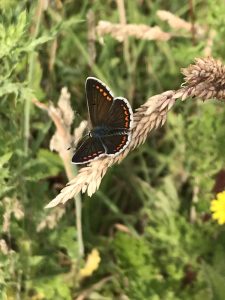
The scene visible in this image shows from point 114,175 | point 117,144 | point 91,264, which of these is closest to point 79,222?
point 91,264

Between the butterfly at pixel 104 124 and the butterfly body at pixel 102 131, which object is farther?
the butterfly body at pixel 102 131

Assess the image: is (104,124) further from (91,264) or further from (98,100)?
(91,264)

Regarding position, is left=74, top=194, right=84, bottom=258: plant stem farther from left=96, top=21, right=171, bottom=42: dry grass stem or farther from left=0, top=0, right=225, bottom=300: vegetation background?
left=96, top=21, right=171, bottom=42: dry grass stem

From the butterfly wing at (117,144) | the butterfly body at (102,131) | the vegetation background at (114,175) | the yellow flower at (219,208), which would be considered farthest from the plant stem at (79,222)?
the butterfly wing at (117,144)

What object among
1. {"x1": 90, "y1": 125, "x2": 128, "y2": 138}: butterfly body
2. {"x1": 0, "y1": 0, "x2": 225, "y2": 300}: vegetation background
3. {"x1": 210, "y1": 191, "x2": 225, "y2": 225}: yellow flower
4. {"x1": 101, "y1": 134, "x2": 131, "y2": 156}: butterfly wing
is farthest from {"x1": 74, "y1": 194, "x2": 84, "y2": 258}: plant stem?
{"x1": 101, "y1": 134, "x2": 131, "y2": 156}: butterfly wing

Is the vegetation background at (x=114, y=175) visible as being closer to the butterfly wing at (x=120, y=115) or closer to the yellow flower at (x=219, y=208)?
the yellow flower at (x=219, y=208)

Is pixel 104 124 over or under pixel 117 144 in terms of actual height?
over
